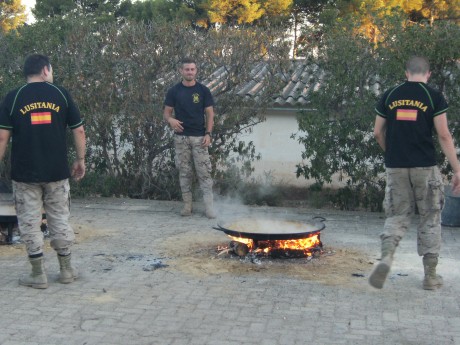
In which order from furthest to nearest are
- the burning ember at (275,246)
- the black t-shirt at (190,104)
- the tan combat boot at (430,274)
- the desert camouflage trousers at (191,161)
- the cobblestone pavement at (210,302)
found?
1. the desert camouflage trousers at (191,161)
2. the black t-shirt at (190,104)
3. the burning ember at (275,246)
4. the tan combat boot at (430,274)
5. the cobblestone pavement at (210,302)

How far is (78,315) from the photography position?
5.52 meters

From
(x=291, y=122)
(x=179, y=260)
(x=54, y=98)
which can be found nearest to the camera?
(x=54, y=98)

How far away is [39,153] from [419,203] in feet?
11.2

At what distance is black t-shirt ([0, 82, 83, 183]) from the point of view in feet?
19.9

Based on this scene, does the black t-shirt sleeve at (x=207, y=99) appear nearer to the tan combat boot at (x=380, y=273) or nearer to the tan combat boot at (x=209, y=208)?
the tan combat boot at (x=209, y=208)

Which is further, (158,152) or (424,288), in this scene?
(158,152)

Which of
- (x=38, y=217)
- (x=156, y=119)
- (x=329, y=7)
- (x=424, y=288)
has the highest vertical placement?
(x=329, y=7)

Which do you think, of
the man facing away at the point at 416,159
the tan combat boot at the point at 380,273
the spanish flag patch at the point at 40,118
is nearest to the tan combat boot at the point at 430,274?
the man facing away at the point at 416,159

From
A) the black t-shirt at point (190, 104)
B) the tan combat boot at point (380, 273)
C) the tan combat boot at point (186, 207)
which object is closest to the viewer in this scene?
the tan combat boot at point (380, 273)

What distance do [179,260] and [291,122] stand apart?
7022mm

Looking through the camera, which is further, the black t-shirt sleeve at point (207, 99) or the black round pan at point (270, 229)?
the black t-shirt sleeve at point (207, 99)

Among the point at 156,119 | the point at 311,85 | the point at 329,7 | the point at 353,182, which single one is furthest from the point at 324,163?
the point at 329,7

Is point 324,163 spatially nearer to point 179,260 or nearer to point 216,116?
Result: point 216,116

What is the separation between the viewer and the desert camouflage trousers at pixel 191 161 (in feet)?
31.0
